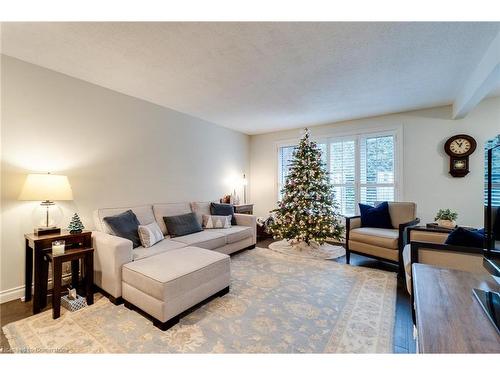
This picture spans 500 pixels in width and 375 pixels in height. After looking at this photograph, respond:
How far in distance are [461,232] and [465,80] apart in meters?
2.30

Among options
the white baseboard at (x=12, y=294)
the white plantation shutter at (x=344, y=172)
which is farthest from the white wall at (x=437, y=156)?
the white baseboard at (x=12, y=294)

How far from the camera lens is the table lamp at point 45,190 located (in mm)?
2080

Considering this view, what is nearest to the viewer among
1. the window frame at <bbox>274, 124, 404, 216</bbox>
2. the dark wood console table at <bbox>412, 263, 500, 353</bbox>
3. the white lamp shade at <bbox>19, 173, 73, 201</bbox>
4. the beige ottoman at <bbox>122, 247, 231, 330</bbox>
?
Answer: the dark wood console table at <bbox>412, 263, 500, 353</bbox>

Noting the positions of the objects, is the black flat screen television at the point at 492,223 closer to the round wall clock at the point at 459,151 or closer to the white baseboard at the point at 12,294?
the round wall clock at the point at 459,151

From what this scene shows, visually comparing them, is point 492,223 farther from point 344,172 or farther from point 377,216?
point 344,172

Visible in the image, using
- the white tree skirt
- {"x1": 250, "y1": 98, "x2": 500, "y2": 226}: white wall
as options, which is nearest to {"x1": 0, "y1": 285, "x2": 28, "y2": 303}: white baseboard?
the white tree skirt

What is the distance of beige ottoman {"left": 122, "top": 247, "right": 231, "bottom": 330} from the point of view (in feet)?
6.02

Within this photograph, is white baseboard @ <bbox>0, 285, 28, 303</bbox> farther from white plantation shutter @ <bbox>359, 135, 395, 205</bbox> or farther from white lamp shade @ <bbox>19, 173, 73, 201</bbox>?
white plantation shutter @ <bbox>359, 135, 395, 205</bbox>

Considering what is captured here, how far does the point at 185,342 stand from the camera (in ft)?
5.47

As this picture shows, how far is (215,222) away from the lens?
3.81m

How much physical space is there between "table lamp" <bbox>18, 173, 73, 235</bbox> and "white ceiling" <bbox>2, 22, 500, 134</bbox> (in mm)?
1268

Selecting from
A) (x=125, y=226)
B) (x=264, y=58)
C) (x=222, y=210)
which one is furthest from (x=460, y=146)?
(x=125, y=226)

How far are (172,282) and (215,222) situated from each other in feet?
6.47
